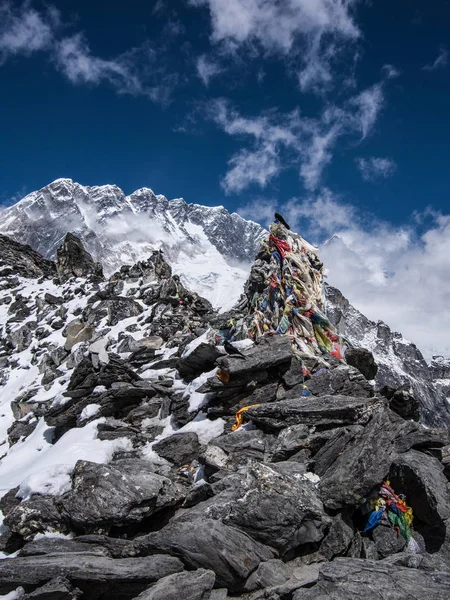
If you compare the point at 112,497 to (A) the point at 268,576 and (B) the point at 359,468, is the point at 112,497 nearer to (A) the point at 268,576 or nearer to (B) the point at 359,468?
(A) the point at 268,576

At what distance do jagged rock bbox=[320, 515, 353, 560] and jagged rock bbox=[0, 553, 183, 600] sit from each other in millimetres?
2998

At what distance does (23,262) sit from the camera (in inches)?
2347

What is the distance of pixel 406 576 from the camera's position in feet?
20.4

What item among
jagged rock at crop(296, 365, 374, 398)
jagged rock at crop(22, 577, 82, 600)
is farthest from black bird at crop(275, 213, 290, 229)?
jagged rock at crop(22, 577, 82, 600)

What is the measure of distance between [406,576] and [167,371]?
12165 mm

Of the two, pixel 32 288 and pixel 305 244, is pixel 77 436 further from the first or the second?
pixel 32 288

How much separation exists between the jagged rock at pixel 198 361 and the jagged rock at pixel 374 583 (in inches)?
354

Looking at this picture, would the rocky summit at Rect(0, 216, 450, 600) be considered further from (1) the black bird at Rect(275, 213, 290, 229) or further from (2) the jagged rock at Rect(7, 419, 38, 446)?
(1) the black bird at Rect(275, 213, 290, 229)

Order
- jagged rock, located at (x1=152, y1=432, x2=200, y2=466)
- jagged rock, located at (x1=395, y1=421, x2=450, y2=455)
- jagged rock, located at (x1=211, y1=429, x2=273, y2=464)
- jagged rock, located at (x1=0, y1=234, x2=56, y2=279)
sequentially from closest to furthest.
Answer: jagged rock, located at (x1=211, y1=429, x2=273, y2=464) → jagged rock, located at (x1=395, y1=421, x2=450, y2=455) → jagged rock, located at (x1=152, y1=432, x2=200, y2=466) → jagged rock, located at (x1=0, y1=234, x2=56, y2=279)

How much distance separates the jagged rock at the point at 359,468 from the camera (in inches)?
321

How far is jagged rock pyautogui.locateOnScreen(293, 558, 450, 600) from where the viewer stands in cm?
577

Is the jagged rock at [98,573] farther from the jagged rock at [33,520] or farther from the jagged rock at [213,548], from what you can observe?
the jagged rock at [33,520]

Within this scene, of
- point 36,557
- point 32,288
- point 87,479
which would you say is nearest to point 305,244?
point 87,479

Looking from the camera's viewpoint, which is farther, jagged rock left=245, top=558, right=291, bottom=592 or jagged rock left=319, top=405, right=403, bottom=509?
jagged rock left=319, top=405, right=403, bottom=509
